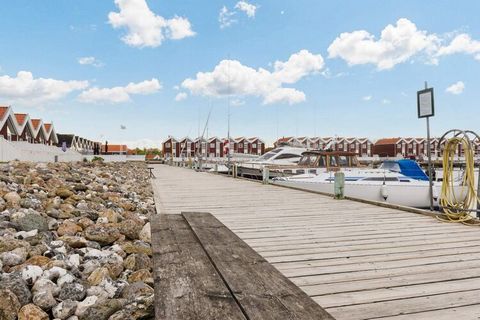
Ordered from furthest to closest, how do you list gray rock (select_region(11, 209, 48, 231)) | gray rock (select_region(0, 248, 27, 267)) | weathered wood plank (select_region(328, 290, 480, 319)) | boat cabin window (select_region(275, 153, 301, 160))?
boat cabin window (select_region(275, 153, 301, 160)), gray rock (select_region(11, 209, 48, 231)), gray rock (select_region(0, 248, 27, 267)), weathered wood plank (select_region(328, 290, 480, 319))

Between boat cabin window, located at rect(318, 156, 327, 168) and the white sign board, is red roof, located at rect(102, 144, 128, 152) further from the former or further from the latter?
the white sign board

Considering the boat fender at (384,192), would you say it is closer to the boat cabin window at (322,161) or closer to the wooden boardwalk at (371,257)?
the boat cabin window at (322,161)

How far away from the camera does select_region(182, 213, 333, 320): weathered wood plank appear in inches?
78.1

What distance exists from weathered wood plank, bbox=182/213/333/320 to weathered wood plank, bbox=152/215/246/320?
7 cm

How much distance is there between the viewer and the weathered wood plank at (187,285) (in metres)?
2.01

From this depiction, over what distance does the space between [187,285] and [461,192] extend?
215 inches

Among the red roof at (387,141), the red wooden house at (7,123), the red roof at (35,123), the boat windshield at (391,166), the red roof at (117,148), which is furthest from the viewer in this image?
the red roof at (117,148)

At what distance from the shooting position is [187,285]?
2.38 meters

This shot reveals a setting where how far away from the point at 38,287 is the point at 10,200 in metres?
4.34

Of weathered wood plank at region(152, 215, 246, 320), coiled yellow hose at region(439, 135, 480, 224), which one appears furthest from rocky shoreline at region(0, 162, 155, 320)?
coiled yellow hose at region(439, 135, 480, 224)

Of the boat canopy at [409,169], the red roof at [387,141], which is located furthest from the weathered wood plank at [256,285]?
the red roof at [387,141]

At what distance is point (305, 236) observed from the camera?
4781mm

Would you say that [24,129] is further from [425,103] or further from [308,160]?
[425,103]

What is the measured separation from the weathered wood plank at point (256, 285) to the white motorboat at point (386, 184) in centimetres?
1030
